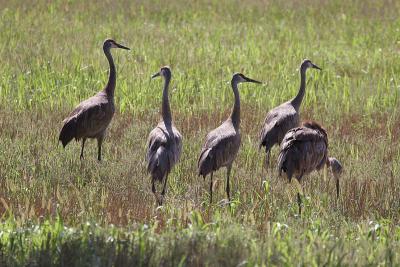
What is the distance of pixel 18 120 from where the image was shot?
11734mm

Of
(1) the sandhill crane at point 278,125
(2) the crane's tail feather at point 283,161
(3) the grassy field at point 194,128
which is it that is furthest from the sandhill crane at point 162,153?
(1) the sandhill crane at point 278,125

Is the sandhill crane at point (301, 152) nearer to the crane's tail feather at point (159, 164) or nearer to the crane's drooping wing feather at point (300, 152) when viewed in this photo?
the crane's drooping wing feather at point (300, 152)

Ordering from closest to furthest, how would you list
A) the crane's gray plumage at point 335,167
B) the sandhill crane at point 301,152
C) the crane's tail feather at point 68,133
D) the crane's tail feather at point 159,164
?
the crane's tail feather at point 159,164 < the sandhill crane at point 301,152 < the crane's gray plumage at point 335,167 < the crane's tail feather at point 68,133

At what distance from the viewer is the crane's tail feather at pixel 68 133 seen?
10461mm

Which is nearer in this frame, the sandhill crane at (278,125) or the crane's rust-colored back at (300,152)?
the crane's rust-colored back at (300,152)

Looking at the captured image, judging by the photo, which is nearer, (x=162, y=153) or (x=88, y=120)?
(x=162, y=153)

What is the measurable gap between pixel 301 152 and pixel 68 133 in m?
2.73

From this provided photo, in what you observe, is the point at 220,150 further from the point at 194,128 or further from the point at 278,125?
the point at 194,128

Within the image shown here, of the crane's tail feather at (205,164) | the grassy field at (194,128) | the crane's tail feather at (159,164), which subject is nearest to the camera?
the grassy field at (194,128)

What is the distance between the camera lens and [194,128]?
11.9 meters

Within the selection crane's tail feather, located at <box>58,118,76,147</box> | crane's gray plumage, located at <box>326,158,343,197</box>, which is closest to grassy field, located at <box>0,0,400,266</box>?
crane's gray plumage, located at <box>326,158,343,197</box>

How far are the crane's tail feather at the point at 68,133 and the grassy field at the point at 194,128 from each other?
0.72ft

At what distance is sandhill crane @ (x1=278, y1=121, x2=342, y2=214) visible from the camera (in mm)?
9359

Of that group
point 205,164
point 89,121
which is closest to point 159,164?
point 205,164
